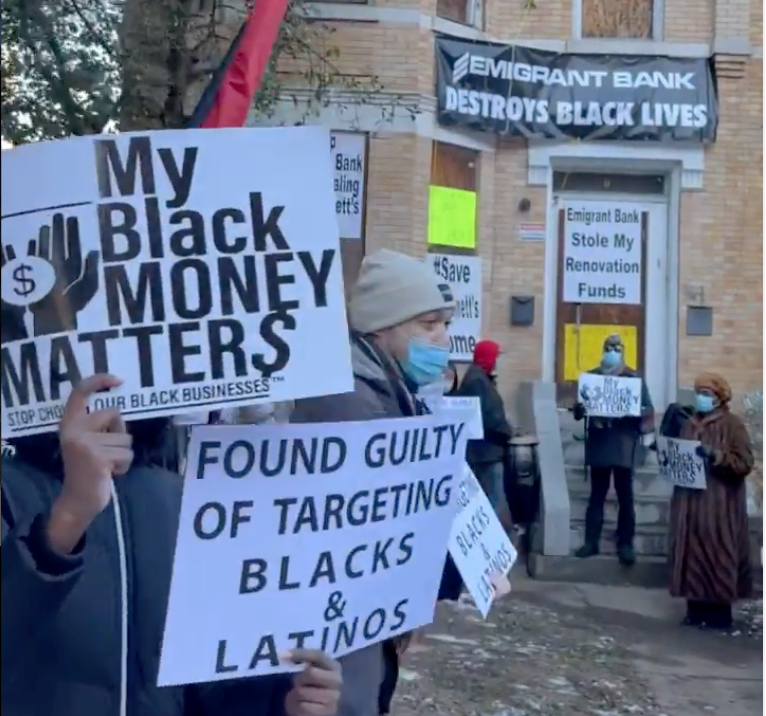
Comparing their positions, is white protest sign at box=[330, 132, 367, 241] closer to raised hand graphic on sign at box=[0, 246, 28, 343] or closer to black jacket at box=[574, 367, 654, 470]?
black jacket at box=[574, 367, 654, 470]

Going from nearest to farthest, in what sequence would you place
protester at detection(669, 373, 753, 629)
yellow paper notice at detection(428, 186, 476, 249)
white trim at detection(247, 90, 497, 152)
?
protester at detection(669, 373, 753, 629)
white trim at detection(247, 90, 497, 152)
yellow paper notice at detection(428, 186, 476, 249)

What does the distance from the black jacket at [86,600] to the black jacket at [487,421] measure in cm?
892

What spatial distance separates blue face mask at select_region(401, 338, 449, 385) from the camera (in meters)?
3.67

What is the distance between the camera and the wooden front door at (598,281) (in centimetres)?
1520

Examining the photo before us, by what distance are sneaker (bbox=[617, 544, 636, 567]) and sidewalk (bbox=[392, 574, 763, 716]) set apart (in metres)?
0.56

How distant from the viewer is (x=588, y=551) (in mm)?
12062

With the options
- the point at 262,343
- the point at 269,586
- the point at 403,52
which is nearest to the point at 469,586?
the point at 269,586

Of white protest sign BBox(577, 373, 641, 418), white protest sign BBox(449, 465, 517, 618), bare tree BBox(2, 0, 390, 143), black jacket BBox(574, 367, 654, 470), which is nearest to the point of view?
white protest sign BBox(449, 465, 517, 618)

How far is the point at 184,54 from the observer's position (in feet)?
32.1

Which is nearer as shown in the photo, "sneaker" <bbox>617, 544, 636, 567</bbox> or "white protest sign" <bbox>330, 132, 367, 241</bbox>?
"sneaker" <bbox>617, 544, 636, 567</bbox>

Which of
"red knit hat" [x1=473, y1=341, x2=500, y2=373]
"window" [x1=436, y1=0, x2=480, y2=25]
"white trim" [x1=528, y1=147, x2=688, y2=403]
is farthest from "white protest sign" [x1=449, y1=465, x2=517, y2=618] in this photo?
"window" [x1=436, y1=0, x2=480, y2=25]

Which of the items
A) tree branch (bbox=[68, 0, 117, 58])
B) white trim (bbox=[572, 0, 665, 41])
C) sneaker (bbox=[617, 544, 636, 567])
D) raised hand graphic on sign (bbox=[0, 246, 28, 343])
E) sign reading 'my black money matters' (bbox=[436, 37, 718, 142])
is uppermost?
white trim (bbox=[572, 0, 665, 41])

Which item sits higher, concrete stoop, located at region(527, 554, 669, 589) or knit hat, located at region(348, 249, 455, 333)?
knit hat, located at region(348, 249, 455, 333)

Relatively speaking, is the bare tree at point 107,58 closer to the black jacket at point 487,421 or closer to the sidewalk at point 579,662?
the black jacket at point 487,421
